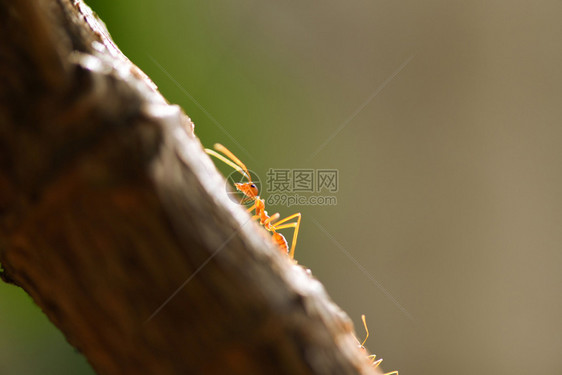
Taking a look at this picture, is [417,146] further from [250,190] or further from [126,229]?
[126,229]

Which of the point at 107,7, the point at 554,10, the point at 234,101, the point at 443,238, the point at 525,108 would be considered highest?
the point at 554,10

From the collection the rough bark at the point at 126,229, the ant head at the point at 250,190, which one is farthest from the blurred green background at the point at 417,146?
the rough bark at the point at 126,229

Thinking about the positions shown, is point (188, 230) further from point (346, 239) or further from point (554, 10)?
point (554, 10)

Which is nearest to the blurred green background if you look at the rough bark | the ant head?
the ant head

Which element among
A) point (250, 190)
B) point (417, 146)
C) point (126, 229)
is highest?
point (417, 146)

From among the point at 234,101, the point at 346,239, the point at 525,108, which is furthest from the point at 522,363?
the point at 234,101

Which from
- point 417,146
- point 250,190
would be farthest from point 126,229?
point 417,146

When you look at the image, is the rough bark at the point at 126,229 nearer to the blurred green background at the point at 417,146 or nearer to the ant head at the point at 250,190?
the ant head at the point at 250,190
